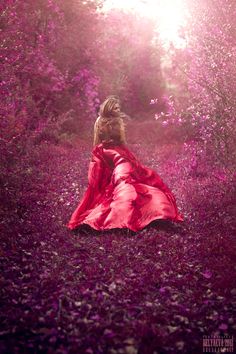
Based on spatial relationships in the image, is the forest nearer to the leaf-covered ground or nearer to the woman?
the leaf-covered ground

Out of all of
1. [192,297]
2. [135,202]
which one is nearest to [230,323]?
[192,297]

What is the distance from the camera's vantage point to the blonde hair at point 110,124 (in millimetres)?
9266

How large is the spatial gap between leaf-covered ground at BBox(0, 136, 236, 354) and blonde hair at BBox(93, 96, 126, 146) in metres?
2.15

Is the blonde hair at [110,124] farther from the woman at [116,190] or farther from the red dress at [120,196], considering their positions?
the red dress at [120,196]

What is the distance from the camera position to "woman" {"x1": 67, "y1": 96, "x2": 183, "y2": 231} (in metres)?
8.02

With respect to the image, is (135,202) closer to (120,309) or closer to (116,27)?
(120,309)

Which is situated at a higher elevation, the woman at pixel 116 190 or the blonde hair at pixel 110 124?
the blonde hair at pixel 110 124

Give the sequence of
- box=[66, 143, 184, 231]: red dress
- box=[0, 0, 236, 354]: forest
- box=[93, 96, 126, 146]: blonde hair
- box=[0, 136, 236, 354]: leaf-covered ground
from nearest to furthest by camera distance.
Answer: box=[0, 136, 236, 354]: leaf-covered ground, box=[0, 0, 236, 354]: forest, box=[66, 143, 184, 231]: red dress, box=[93, 96, 126, 146]: blonde hair


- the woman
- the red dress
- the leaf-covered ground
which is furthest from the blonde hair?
the leaf-covered ground

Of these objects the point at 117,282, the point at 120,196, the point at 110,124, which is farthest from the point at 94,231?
the point at 110,124

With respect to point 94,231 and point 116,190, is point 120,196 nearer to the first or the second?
point 116,190

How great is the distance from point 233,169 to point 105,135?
4435 millimetres

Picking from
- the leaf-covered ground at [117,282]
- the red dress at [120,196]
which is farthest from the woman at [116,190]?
the leaf-covered ground at [117,282]

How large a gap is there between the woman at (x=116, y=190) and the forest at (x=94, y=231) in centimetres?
33
